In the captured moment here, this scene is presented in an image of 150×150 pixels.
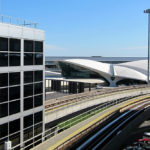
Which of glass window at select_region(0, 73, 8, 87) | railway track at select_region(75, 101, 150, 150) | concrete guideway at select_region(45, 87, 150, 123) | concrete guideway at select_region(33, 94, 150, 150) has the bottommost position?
railway track at select_region(75, 101, 150, 150)

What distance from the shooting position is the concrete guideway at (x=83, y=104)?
73.4 feet

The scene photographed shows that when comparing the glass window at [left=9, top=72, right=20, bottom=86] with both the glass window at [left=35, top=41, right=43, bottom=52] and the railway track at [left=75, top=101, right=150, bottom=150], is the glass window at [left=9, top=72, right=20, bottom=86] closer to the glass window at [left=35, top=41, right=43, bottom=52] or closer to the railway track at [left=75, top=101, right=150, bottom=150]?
the glass window at [left=35, top=41, right=43, bottom=52]

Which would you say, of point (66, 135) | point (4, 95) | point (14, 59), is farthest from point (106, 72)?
point (4, 95)

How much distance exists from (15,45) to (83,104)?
17439mm

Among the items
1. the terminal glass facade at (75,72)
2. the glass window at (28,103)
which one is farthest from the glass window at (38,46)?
the terminal glass facade at (75,72)

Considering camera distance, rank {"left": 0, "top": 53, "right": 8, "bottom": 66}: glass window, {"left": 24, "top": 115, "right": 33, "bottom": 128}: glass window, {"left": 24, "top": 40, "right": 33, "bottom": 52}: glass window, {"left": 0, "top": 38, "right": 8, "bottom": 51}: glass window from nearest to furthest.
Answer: {"left": 0, "top": 38, "right": 8, "bottom": 51}: glass window
{"left": 0, "top": 53, "right": 8, "bottom": 66}: glass window
{"left": 24, "top": 40, "right": 33, "bottom": 52}: glass window
{"left": 24, "top": 115, "right": 33, "bottom": 128}: glass window

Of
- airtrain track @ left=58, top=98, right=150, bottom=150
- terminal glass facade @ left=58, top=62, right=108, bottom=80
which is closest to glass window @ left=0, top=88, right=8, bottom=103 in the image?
airtrain track @ left=58, top=98, right=150, bottom=150

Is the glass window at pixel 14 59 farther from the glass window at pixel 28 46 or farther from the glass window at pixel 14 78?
the glass window at pixel 28 46

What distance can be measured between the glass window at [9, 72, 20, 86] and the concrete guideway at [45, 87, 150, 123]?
7.49 m

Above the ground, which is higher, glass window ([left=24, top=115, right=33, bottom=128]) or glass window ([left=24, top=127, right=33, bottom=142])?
glass window ([left=24, top=115, right=33, bottom=128])

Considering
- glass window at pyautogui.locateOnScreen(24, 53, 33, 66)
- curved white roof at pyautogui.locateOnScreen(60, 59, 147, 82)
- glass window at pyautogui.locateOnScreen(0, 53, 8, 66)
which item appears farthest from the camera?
curved white roof at pyautogui.locateOnScreen(60, 59, 147, 82)

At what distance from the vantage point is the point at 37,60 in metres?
16.3

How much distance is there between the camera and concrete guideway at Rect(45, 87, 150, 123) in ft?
73.4

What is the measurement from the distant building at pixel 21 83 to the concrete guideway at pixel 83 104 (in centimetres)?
524
